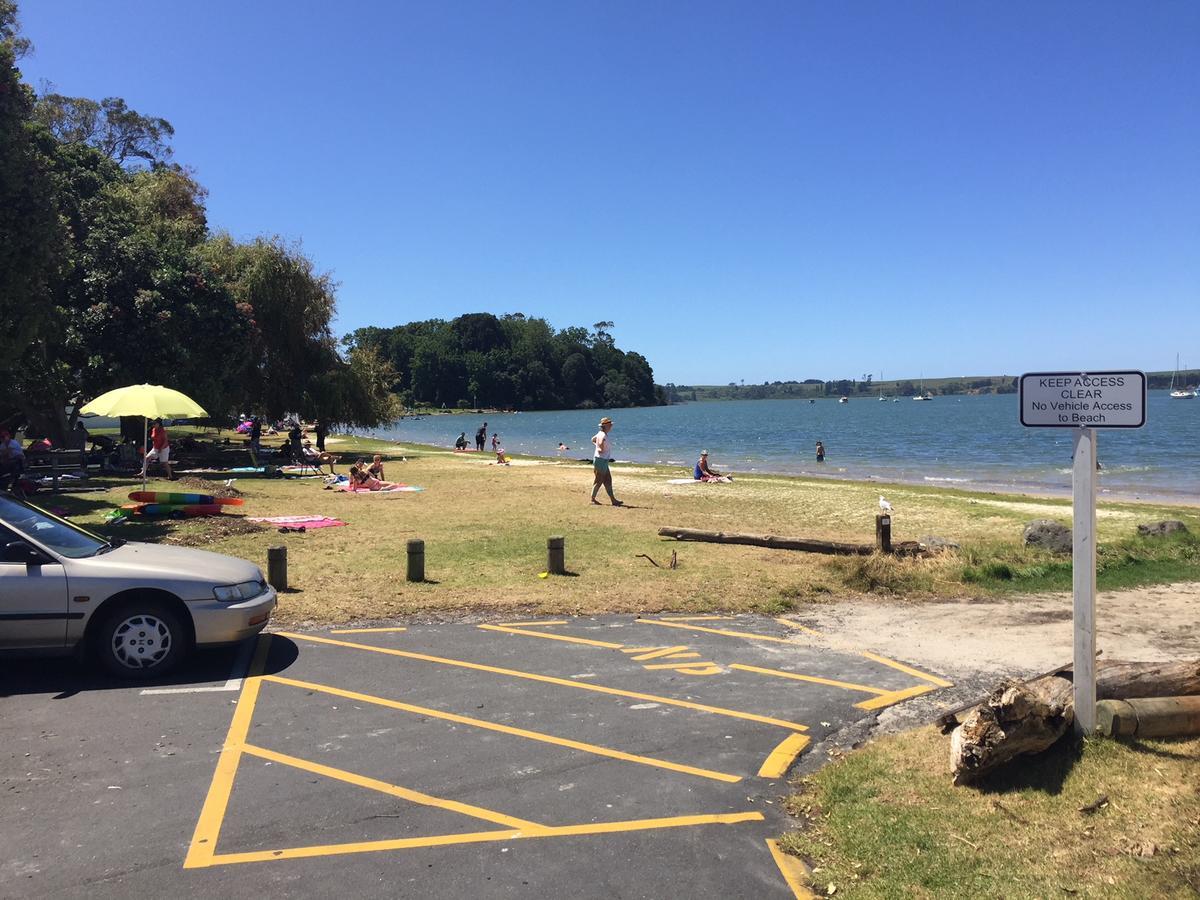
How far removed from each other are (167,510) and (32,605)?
31.0 ft

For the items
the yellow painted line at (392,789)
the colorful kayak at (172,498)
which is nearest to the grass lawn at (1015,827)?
the yellow painted line at (392,789)

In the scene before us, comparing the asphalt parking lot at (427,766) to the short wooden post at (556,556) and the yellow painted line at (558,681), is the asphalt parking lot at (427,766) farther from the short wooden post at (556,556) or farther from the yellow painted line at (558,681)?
A: the short wooden post at (556,556)

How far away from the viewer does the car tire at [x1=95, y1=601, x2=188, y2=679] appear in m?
6.91

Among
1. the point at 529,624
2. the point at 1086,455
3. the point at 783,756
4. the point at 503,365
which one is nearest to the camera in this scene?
the point at 1086,455

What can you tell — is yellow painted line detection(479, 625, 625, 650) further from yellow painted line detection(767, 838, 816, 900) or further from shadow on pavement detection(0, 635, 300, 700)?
yellow painted line detection(767, 838, 816, 900)

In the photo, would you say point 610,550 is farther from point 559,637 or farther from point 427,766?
point 427,766

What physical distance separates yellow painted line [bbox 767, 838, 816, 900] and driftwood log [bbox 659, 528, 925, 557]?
859 centimetres

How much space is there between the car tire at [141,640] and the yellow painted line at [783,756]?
4.74m

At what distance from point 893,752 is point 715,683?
1.97m

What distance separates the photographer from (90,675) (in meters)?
7.11

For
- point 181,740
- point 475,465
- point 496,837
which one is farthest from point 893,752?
point 475,465

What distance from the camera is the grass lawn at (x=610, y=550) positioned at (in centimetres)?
1049

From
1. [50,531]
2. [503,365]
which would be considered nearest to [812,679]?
[50,531]

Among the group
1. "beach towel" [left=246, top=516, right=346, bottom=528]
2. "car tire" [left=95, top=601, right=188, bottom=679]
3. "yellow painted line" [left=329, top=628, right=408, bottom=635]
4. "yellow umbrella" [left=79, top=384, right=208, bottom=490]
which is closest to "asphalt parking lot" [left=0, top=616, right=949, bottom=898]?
"car tire" [left=95, top=601, right=188, bottom=679]
